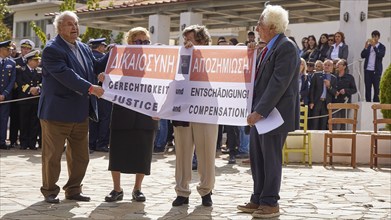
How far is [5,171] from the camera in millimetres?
10594

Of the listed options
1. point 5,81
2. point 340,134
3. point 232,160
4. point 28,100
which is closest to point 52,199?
point 232,160

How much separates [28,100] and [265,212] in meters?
9.49

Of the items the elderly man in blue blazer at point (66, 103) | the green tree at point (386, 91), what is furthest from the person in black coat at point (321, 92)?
the elderly man in blue blazer at point (66, 103)

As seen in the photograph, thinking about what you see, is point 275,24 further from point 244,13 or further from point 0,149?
point 244,13

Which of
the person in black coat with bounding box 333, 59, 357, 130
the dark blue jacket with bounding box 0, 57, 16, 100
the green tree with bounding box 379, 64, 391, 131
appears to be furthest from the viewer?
the person in black coat with bounding box 333, 59, 357, 130

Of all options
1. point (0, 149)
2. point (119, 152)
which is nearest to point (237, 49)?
point (119, 152)

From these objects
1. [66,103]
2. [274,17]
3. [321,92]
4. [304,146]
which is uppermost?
[274,17]

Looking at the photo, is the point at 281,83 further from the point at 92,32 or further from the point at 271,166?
the point at 92,32

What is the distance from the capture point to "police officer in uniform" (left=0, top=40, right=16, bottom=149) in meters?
14.7

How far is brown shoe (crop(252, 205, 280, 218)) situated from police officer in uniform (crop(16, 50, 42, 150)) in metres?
9.13

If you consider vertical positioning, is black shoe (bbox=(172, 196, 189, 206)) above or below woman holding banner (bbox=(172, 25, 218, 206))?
below

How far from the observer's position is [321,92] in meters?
15.1

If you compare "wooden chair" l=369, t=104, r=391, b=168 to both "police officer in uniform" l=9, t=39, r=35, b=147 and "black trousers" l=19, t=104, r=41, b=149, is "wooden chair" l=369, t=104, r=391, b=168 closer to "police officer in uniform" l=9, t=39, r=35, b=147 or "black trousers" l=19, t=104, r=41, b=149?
"black trousers" l=19, t=104, r=41, b=149

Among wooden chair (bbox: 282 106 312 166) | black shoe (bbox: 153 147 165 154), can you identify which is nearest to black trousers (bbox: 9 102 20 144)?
black shoe (bbox: 153 147 165 154)
